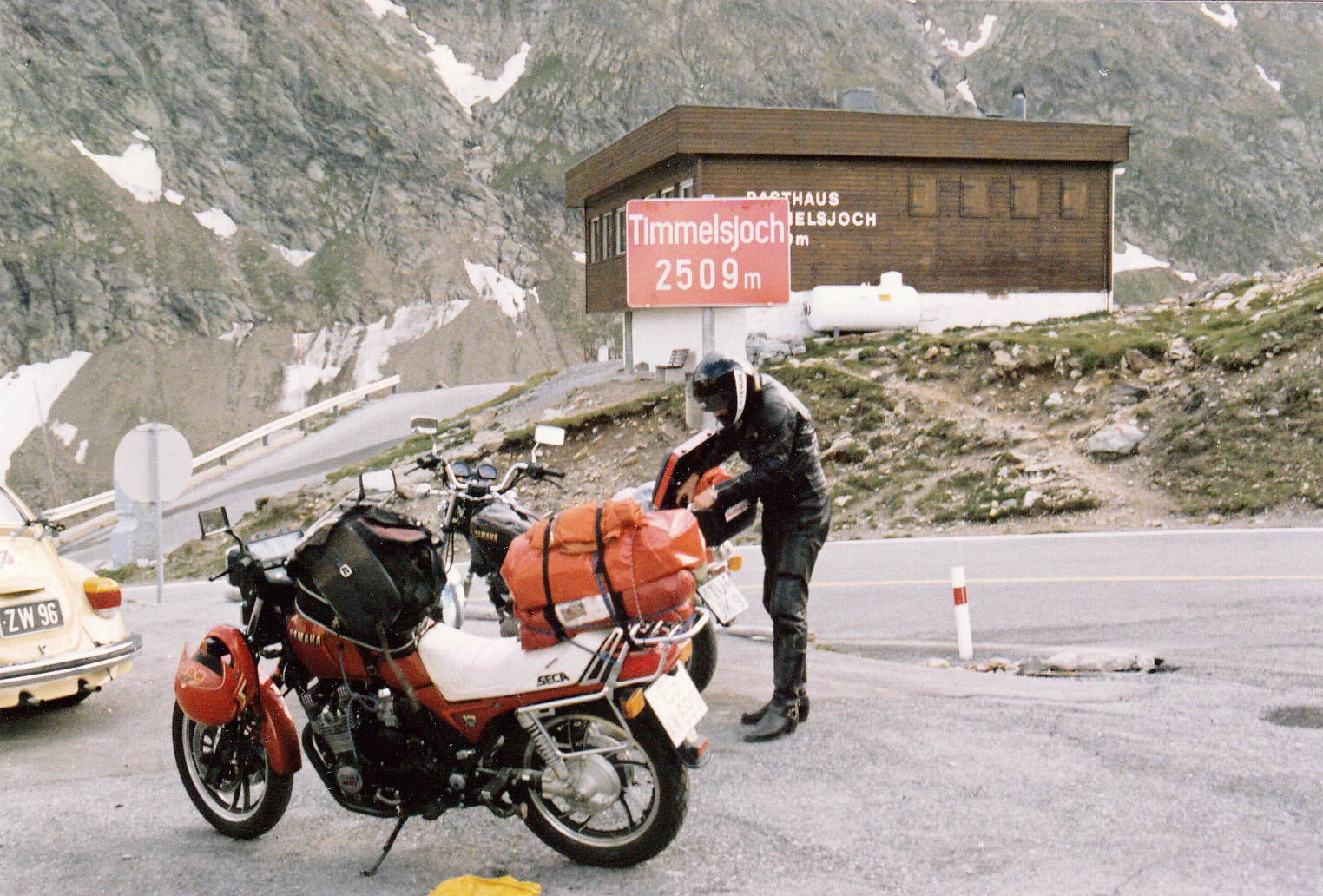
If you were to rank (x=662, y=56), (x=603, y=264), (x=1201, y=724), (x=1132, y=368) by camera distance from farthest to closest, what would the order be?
1. (x=662, y=56)
2. (x=603, y=264)
3. (x=1132, y=368)
4. (x=1201, y=724)

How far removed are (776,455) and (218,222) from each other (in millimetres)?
95655

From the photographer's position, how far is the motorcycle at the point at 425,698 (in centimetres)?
421

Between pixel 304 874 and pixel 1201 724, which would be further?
pixel 1201 724

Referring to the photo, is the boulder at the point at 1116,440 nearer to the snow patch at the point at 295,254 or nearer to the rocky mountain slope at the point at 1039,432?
the rocky mountain slope at the point at 1039,432

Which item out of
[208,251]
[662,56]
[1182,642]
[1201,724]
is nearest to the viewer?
[1201,724]

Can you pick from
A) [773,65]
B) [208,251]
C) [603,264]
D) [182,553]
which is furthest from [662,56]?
[182,553]

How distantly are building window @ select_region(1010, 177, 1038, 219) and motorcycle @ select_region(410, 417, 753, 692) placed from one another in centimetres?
3325

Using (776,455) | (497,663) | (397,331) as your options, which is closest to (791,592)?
(776,455)

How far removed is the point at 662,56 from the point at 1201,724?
5158 inches

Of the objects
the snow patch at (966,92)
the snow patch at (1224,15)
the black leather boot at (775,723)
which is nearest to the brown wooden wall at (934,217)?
the black leather boot at (775,723)

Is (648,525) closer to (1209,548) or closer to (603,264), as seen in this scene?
(1209,548)

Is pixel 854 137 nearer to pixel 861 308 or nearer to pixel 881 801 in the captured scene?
pixel 861 308

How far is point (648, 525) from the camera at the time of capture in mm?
4195

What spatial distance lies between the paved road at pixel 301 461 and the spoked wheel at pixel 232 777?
19.6 m
